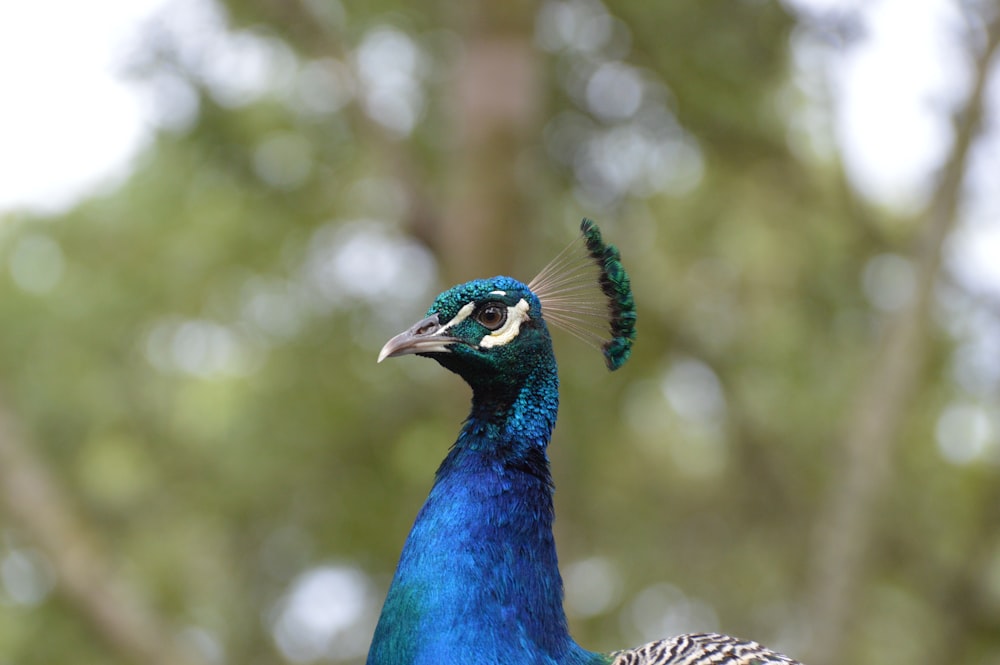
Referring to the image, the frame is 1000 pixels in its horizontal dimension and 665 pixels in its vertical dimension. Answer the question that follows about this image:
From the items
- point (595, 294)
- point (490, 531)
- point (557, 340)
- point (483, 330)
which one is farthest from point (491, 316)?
point (557, 340)

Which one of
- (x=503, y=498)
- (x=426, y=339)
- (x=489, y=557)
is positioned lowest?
(x=489, y=557)

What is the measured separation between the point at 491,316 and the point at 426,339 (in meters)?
0.13

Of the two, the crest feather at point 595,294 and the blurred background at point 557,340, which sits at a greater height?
the blurred background at point 557,340

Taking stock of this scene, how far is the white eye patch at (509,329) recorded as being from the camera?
→ 214 cm

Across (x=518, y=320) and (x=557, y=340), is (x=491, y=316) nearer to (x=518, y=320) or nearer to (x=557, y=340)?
(x=518, y=320)

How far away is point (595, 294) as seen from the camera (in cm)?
229

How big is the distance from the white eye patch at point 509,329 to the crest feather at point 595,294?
14 centimetres

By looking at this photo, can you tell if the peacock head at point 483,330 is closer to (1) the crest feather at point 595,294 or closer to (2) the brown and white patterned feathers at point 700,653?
(1) the crest feather at point 595,294

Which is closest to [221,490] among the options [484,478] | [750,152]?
[750,152]

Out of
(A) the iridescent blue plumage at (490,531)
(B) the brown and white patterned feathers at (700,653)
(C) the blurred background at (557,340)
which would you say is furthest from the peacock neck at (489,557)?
(C) the blurred background at (557,340)

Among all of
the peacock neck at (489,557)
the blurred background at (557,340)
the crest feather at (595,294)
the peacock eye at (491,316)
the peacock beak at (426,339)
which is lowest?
the peacock neck at (489,557)

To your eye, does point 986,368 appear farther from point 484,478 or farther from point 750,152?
point 484,478

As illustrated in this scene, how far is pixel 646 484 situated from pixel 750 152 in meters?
3.67

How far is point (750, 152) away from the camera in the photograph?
7.78m
